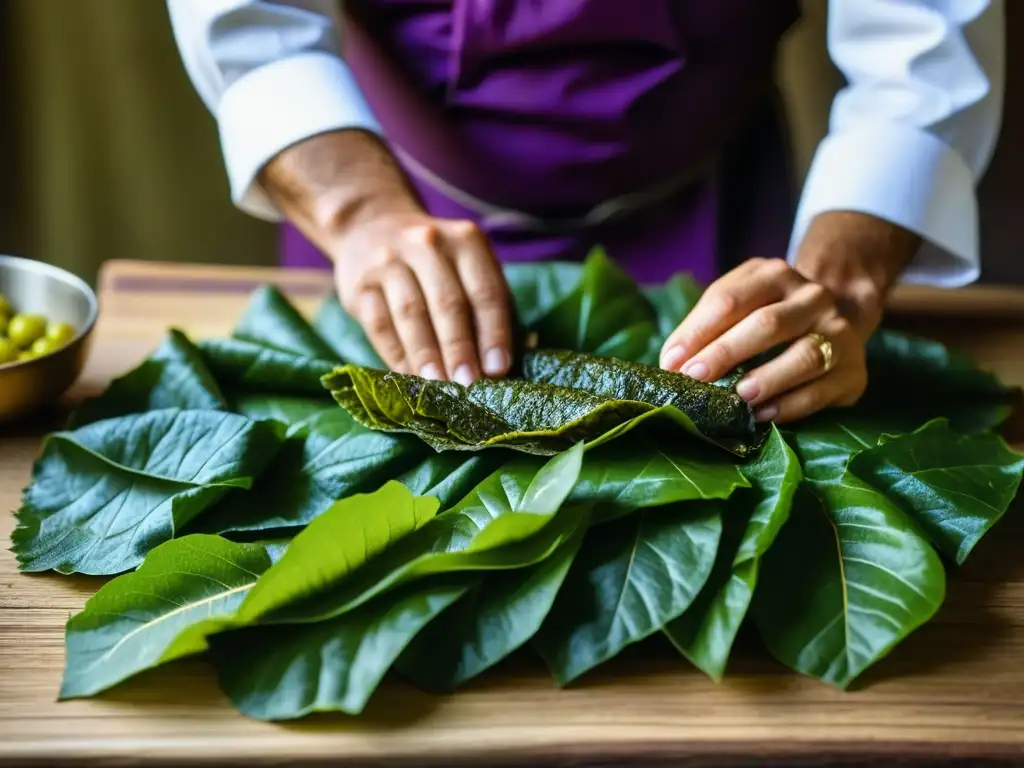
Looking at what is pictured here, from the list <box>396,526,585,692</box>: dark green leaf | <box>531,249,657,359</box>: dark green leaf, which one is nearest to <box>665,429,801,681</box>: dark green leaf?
<box>396,526,585,692</box>: dark green leaf

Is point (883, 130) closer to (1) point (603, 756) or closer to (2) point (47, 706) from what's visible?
(1) point (603, 756)

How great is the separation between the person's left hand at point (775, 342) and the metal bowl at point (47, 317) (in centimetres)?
70

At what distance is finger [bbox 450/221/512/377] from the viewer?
114cm

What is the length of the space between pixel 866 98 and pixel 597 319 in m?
0.49

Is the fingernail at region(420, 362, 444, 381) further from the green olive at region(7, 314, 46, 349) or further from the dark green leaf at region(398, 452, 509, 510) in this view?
the green olive at region(7, 314, 46, 349)

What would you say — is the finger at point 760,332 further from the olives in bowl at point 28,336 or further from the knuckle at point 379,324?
the olives in bowl at point 28,336

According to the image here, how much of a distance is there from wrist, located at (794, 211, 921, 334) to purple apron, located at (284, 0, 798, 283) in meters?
0.27

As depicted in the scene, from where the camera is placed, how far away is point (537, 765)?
31.1 inches

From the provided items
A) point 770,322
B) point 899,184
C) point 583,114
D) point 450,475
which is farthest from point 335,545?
point 899,184

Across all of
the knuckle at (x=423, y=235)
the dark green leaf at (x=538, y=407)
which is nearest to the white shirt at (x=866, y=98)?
the knuckle at (x=423, y=235)

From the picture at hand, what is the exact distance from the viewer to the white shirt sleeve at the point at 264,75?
135 cm

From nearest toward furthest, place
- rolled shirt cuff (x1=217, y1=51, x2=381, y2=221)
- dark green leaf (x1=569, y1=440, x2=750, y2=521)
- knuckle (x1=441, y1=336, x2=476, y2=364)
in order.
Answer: dark green leaf (x1=569, y1=440, x2=750, y2=521)
knuckle (x1=441, y1=336, x2=476, y2=364)
rolled shirt cuff (x1=217, y1=51, x2=381, y2=221)

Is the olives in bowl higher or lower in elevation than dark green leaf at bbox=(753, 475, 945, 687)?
higher

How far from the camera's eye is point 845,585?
0.87 meters
